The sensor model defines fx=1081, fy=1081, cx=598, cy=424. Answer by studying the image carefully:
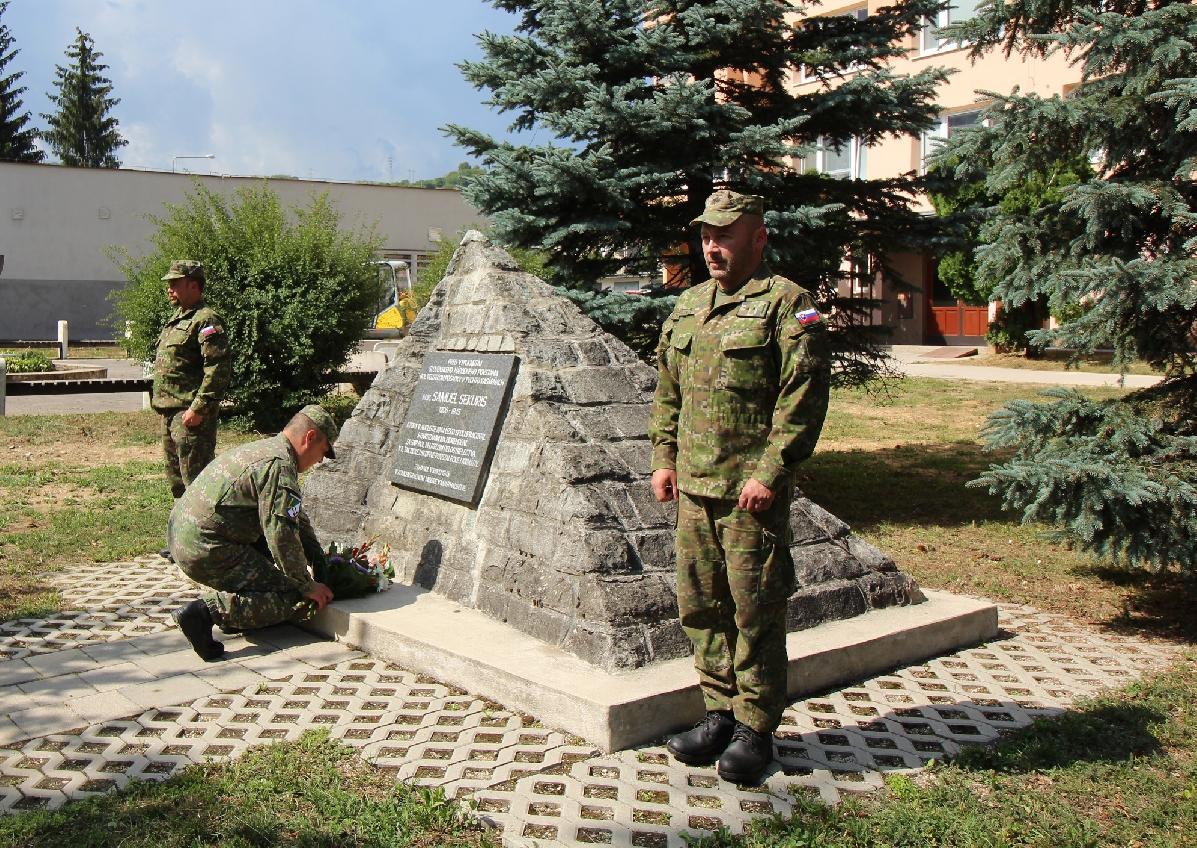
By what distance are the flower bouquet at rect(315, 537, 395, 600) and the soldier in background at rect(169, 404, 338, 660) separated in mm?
197

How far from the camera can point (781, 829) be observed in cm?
363

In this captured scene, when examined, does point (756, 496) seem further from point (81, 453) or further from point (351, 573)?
point (81, 453)

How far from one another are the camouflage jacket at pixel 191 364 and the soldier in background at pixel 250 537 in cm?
243

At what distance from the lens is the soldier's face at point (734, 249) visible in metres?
4.02

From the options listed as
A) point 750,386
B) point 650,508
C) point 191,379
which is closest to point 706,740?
point 750,386

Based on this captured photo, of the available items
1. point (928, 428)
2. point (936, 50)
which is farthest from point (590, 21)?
point (936, 50)

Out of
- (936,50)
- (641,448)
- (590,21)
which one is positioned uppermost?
(936,50)

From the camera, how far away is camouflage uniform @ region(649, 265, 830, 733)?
3.84 metres

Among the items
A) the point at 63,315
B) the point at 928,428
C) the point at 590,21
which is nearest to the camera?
the point at 590,21

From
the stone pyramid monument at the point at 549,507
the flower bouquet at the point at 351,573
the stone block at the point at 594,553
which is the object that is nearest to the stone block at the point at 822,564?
the stone pyramid monument at the point at 549,507

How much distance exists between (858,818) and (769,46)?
695 cm

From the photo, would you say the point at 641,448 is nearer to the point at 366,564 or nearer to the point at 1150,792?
the point at 366,564

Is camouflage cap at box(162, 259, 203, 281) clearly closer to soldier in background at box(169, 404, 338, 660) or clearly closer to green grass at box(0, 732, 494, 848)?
soldier in background at box(169, 404, 338, 660)

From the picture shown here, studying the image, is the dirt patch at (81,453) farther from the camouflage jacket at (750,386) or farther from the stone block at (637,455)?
the camouflage jacket at (750,386)
